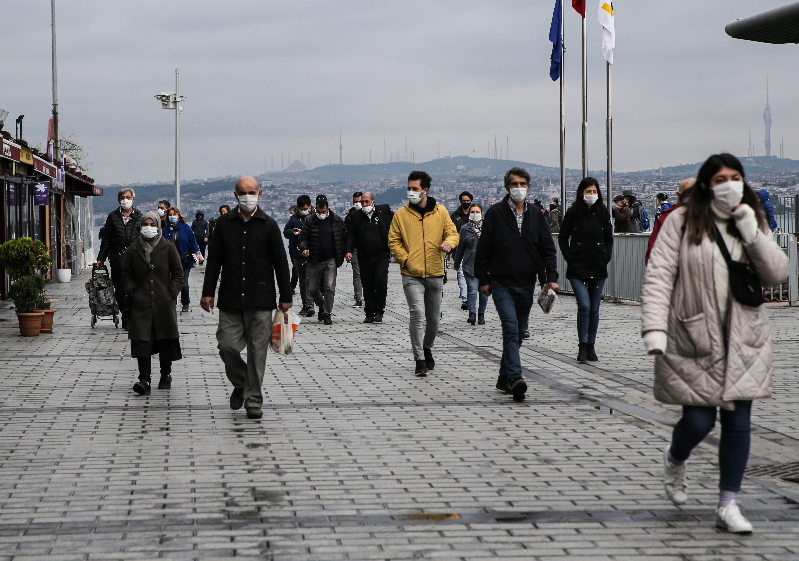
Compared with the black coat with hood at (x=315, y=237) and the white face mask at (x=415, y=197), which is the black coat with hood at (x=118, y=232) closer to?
the black coat with hood at (x=315, y=237)

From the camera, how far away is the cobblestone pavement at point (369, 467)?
15.1 ft

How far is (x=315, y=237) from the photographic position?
16297 mm

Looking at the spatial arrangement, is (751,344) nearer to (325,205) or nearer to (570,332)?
(570,332)

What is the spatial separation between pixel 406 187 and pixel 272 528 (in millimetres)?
→ 5978

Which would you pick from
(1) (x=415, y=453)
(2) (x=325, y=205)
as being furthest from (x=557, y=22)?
(1) (x=415, y=453)

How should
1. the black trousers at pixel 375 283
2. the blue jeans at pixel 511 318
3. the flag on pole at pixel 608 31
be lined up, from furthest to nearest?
the flag on pole at pixel 608 31, the black trousers at pixel 375 283, the blue jeans at pixel 511 318

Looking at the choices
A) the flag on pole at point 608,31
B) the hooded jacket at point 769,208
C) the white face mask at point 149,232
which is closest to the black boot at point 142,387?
the white face mask at point 149,232

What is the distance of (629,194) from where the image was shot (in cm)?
2619

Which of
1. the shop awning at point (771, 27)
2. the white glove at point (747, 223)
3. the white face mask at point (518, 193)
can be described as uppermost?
the shop awning at point (771, 27)

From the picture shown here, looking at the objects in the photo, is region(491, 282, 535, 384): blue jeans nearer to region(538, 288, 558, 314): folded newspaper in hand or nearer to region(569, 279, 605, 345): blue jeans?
region(538, 288, 558, 314): folded newspaper in hand

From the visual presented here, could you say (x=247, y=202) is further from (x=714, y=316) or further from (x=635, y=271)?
(x=635, y=271)

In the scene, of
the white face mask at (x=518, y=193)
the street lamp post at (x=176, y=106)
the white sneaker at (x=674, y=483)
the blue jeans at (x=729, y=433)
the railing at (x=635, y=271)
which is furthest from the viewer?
the street lamp post at (x=176, y=106)

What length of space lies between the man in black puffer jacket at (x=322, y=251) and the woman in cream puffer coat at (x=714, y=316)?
11357 millimetres

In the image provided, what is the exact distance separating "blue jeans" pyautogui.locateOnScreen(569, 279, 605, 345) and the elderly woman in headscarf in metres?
4.10
